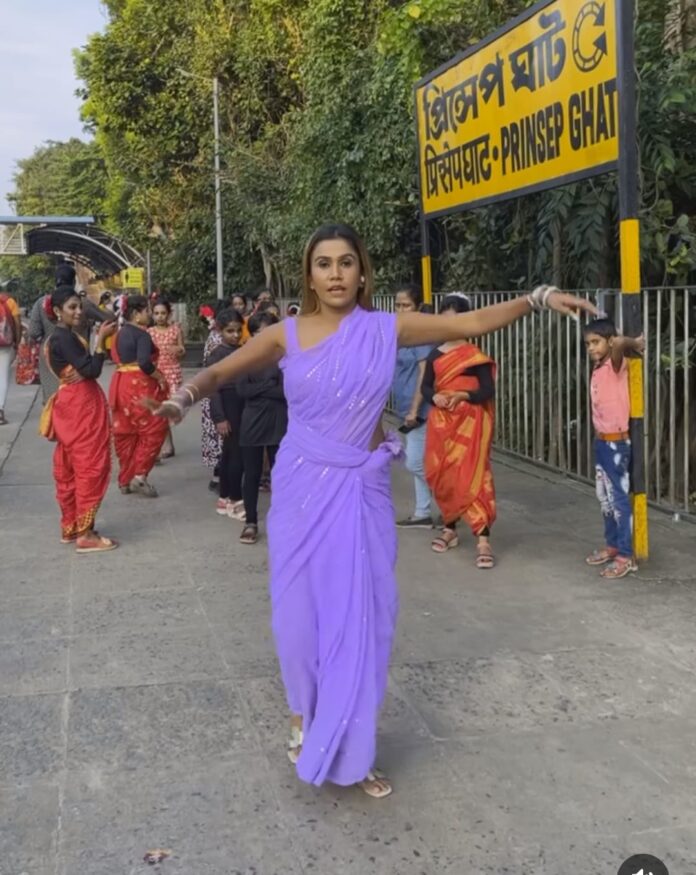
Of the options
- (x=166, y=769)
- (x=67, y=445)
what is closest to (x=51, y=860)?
(x=166, y=769)

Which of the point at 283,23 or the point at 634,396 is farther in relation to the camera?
the point at 283,23

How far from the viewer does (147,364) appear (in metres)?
8.01

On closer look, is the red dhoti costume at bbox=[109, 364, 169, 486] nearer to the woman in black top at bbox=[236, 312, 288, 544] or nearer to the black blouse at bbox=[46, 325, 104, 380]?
the woman in black top at bbox=[236, 312, 288, 544]

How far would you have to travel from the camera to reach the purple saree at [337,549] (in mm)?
3020

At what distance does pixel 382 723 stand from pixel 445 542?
104 inches

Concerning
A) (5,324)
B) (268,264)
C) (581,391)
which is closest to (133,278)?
(268,264)

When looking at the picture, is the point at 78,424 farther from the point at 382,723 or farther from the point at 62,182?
the point at 62,182

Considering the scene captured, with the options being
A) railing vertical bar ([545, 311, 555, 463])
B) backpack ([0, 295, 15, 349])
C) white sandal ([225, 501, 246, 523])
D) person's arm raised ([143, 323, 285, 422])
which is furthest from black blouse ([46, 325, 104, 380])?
backpack ([0, 295, 15, 349])

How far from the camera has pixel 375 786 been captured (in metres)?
3.15

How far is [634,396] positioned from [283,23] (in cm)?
1702

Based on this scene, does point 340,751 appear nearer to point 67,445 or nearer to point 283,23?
point 67,445

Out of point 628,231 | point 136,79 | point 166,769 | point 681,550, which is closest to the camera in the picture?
point 166,769

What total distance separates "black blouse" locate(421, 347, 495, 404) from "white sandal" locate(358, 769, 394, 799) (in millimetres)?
3042

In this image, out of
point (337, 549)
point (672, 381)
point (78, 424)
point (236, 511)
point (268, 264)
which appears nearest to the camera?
point (337, 549)
